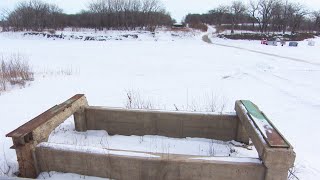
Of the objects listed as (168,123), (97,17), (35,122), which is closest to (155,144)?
(168,123)

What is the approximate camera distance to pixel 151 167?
2994mm

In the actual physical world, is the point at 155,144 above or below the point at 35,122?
below

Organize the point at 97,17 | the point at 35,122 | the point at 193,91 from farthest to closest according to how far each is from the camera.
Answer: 1. the point at 97,17
2. the point at 193,91
3. the point at 35,122

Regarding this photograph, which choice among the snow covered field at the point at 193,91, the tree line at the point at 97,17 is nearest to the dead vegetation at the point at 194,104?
the snow covered field at the point at 193,91

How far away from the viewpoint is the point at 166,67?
13.1m

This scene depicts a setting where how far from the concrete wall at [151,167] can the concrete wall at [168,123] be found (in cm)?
145

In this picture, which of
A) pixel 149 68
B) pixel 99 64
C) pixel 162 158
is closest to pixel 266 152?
pixel 162 158

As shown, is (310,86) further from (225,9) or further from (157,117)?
(225,9)

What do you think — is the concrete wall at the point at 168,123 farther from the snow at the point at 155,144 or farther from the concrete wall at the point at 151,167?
the concrete wall at the point at 151,167

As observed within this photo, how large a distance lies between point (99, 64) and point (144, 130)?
10.0m

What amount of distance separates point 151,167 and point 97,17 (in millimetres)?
49260

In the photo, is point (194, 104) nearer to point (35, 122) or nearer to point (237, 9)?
point (35, 122)

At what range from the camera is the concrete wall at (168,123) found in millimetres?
4371

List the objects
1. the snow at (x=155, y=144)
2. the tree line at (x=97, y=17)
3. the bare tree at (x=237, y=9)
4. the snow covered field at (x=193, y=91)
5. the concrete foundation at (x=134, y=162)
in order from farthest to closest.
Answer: the bare tree at (x=237, y=9), the tree line at (x=97, y=17), the snow covered field at (x=193, y=91), the snow at (x=155, y=144), the concrete foundation at (x=134, y=162)
